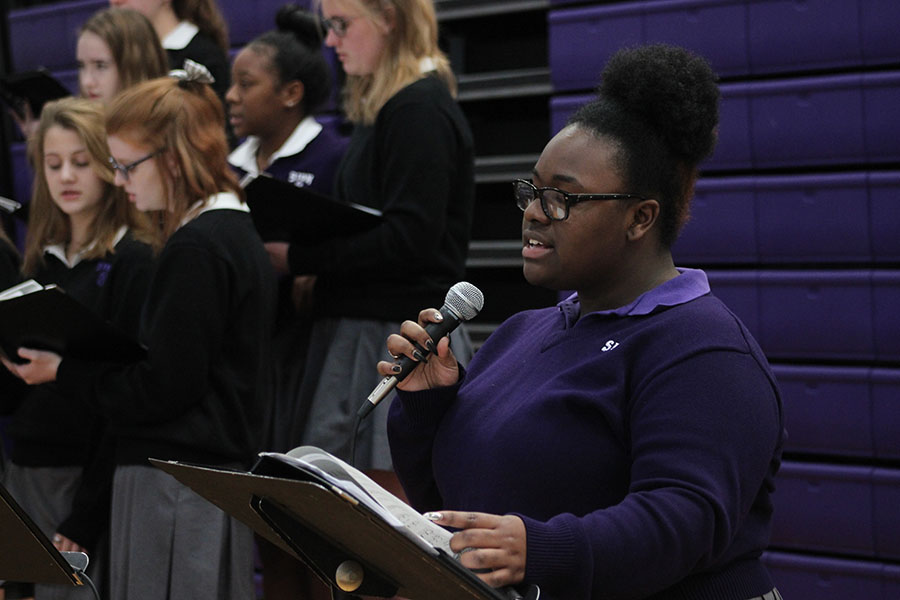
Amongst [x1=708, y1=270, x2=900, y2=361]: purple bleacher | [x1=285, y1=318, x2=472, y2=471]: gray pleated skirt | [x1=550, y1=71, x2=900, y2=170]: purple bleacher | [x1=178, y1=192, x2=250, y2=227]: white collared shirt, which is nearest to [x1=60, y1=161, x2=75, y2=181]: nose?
[x1=178, y1=192, x2=250, y2=227]: white collared shirt

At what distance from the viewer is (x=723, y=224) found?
9.84ft

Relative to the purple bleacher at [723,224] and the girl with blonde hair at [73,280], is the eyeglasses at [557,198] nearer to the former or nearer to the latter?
the girl with blonde hair at [73,280]

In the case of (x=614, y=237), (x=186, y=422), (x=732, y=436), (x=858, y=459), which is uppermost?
(x=614, y=237)

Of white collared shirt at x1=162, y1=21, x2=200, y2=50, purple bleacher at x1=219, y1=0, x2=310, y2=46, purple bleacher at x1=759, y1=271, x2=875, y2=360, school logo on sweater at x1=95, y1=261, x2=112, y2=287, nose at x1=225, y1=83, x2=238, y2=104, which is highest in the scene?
purple bleacher at x1=219, y1=0, x2=310, y2=46

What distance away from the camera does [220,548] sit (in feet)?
7.06

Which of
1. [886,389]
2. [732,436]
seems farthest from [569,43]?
[732,436]

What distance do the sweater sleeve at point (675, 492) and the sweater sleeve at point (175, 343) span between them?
97 centimetres

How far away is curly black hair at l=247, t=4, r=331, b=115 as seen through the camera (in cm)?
293

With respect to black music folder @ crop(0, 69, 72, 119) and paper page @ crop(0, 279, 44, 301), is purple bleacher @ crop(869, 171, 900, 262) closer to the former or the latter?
paper page @ crop(0, 279, 44, 301)

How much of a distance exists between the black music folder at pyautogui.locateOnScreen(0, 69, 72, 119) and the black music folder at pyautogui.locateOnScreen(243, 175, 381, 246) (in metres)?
1.06

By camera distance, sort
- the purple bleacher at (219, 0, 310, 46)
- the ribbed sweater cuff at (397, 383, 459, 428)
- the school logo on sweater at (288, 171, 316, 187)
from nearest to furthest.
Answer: the ribbed sweater cuff at (397, 383, 459, 428) < the school logo on sweater at (288, 171, 316, 187) < the purple bleacher at (219, 0, 310, 46)

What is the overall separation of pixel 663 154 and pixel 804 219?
1605mm

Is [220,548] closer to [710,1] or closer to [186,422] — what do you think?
[186,422]

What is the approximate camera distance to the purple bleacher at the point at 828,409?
284cm
